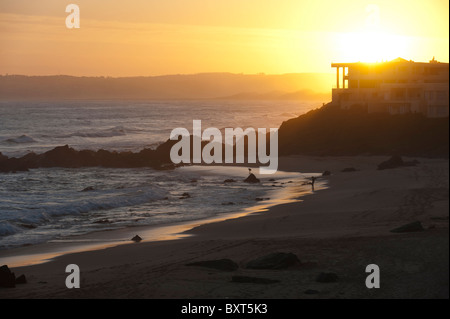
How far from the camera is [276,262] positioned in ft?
41.1

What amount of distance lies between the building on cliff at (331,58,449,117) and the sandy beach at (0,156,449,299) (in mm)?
22374

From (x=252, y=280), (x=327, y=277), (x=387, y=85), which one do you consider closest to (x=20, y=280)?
(x=252, y=280)

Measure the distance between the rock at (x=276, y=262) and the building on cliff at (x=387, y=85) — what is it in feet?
93.0

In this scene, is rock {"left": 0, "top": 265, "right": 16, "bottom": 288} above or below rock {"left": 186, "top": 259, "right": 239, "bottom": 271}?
below

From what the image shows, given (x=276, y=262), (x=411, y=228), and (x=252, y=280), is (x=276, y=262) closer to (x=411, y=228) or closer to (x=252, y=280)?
(x=252, y=280)

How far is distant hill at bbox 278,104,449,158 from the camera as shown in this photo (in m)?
40.4

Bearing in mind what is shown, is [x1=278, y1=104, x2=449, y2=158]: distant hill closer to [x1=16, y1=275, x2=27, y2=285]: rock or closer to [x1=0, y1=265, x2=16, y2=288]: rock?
[x1=16, y1=275, x2=27, y2=285]: rock

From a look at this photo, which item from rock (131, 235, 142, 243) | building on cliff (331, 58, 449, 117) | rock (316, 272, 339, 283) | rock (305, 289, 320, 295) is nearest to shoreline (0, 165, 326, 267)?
rock (131, 235, 142, 243)

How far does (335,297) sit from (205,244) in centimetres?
612

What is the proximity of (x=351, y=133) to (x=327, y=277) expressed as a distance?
3641cm

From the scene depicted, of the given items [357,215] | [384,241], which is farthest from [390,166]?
[384,241]
